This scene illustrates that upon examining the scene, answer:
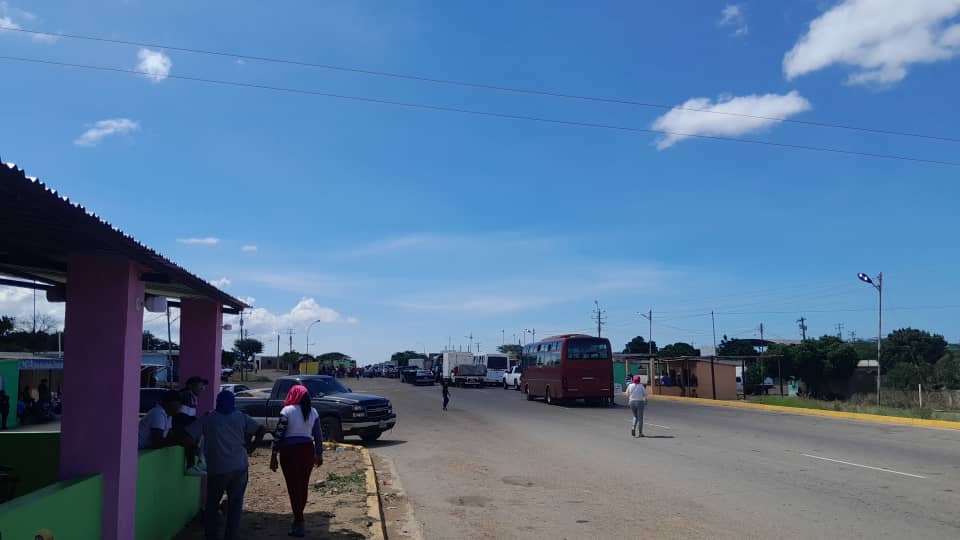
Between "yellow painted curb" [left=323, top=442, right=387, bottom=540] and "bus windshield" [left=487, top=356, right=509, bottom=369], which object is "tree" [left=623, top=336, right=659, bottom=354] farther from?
"yellow painted curb" [left=323, top=442, right=387, bottom=540]

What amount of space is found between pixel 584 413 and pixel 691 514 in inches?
833

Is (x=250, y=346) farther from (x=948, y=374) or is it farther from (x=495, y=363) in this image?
(x=948, y=374)

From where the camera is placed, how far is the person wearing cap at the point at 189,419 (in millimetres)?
7941

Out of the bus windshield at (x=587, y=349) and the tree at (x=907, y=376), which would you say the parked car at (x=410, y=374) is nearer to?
the bus windshield at (x=587, y=349)

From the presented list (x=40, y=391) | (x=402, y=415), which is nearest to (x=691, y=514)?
(x=402, y=415)

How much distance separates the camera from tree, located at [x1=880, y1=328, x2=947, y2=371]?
78875mm

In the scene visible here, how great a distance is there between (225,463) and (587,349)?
95.7 feet

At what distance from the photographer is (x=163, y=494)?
7.47 meters

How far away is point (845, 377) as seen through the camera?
50.6 meters

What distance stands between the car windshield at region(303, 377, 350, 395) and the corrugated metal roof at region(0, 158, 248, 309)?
11.0 m

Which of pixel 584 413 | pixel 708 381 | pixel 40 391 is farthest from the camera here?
pixel 708 381

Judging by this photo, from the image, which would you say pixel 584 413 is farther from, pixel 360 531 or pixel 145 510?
pixel 145 510

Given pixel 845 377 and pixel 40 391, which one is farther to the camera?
pixel 845 377

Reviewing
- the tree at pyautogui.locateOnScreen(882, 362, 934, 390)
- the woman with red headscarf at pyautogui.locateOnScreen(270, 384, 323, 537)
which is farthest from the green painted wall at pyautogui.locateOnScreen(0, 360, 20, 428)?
the tree at pyautogui.locateOnScreen(882, 362, 934, 390)
